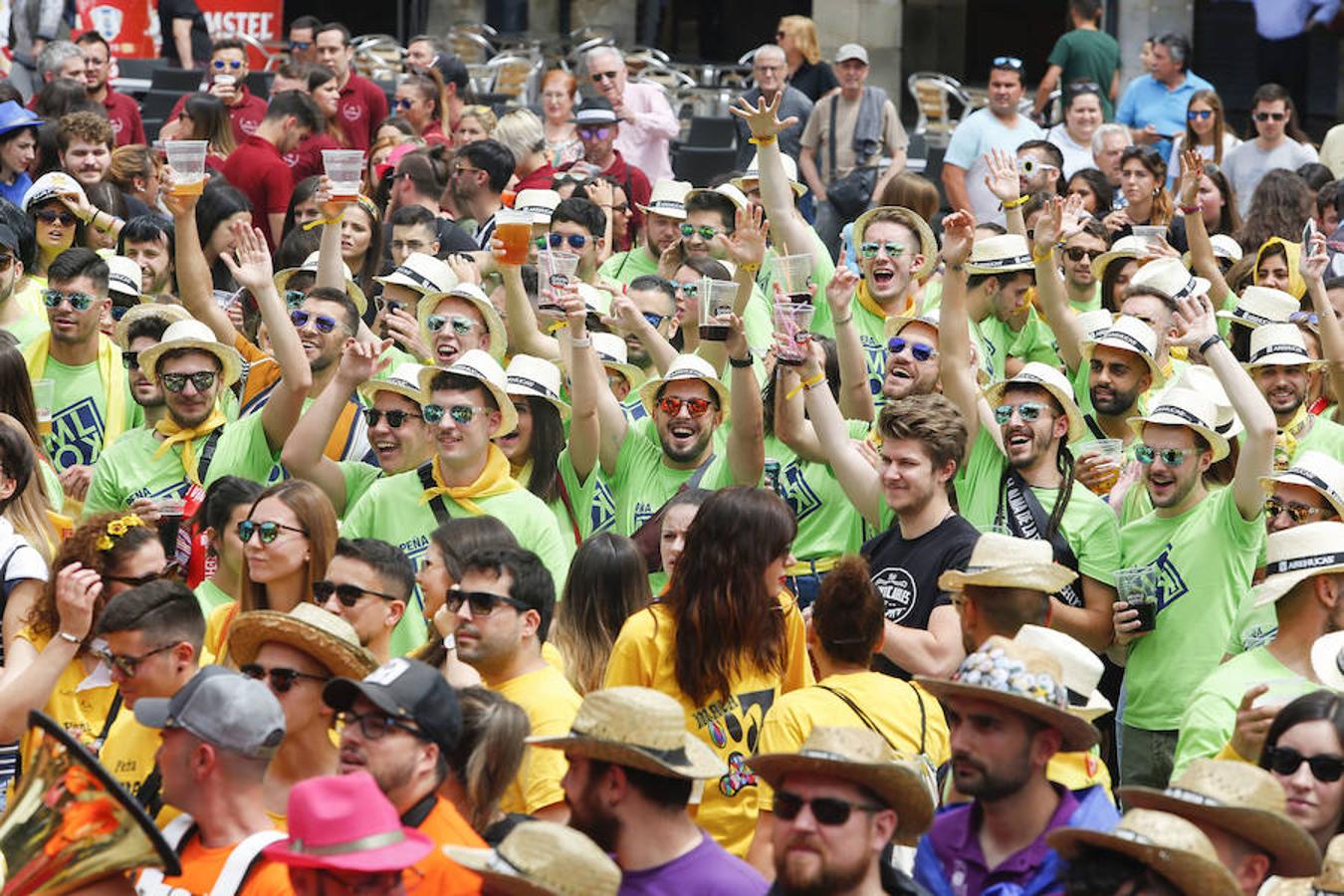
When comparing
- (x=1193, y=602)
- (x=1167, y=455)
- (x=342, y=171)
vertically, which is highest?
(x=342, y=171)

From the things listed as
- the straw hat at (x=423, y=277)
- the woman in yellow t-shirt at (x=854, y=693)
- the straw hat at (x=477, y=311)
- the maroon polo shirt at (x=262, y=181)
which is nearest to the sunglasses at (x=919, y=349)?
the straw hat at (x=477, y=311)

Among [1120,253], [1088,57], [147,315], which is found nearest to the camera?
[147,315]

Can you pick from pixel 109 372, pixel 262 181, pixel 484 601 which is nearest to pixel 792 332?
pixel 484 601

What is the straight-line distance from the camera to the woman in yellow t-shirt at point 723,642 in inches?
249

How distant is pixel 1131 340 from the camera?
898 centimetres

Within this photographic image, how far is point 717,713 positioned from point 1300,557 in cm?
177

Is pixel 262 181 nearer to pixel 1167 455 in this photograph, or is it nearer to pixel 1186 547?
pixel 1167 455

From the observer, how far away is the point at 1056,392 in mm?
8281

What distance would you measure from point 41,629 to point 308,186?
18.9ft

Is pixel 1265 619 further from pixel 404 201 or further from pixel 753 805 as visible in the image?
pixel 404 201

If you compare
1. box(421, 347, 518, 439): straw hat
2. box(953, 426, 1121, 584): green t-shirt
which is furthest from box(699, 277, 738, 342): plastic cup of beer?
box(953, 426, 1121, 584): green t-shirt

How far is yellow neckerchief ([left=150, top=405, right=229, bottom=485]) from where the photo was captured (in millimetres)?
8562

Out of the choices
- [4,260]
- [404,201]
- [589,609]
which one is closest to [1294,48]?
[404,201]

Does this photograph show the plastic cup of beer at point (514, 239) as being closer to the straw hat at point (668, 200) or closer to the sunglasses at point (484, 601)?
the straw hat at point (668, 200)
